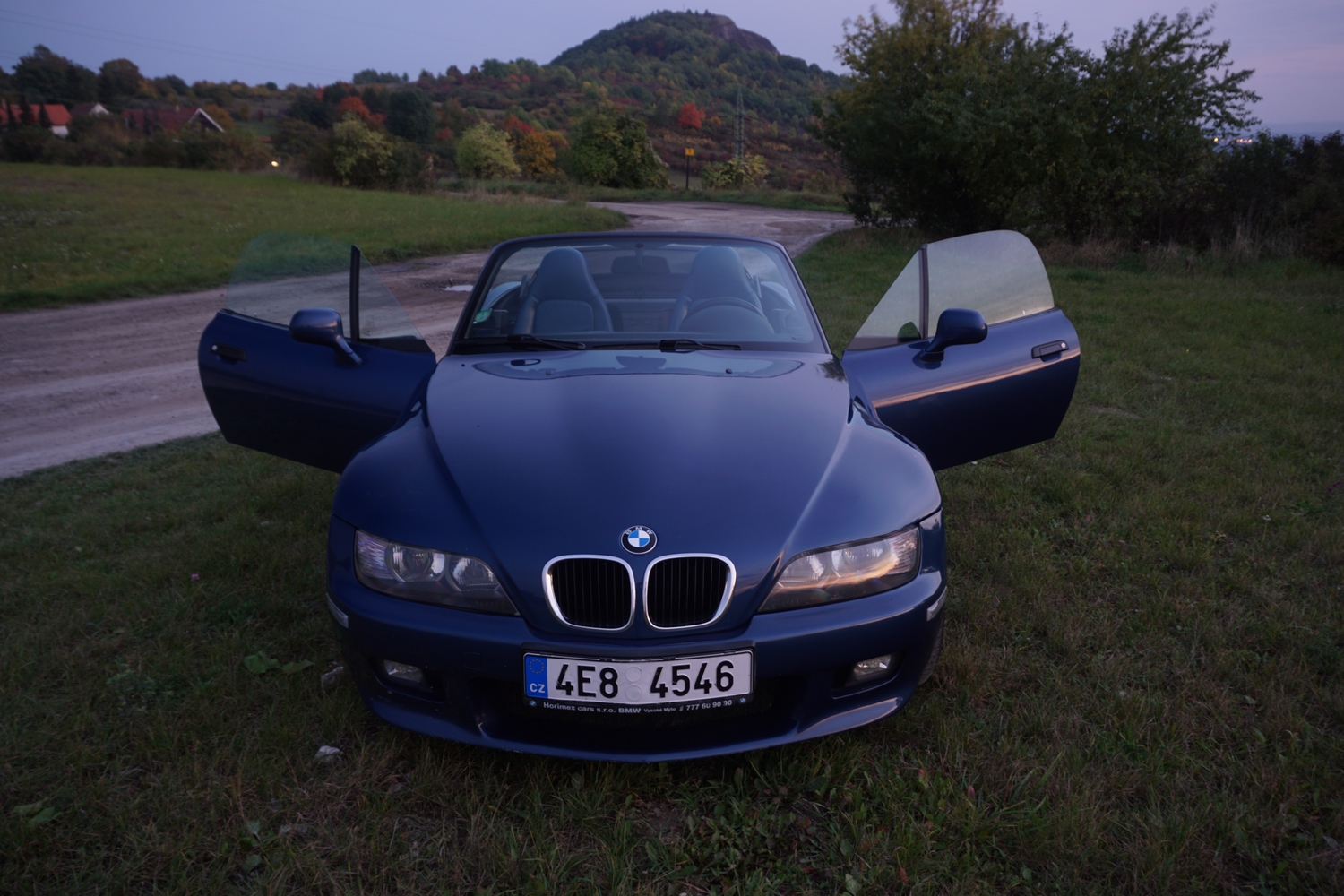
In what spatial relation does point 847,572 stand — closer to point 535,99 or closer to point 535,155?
point 535,155

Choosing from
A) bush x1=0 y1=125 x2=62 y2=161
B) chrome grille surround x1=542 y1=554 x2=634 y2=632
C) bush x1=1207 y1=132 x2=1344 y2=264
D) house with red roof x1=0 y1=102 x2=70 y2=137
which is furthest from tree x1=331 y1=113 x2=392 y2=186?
chrome grille surround x1=542 y1=554 x2=634 y2=632

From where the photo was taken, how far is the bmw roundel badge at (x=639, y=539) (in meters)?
1.80

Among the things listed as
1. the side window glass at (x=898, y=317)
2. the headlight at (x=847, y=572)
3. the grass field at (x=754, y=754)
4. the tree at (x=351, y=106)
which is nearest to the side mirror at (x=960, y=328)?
the side window glass at (x=898, y=317)

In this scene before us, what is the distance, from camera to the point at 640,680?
1768 millimetres

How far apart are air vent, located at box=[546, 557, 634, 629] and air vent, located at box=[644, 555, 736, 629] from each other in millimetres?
65

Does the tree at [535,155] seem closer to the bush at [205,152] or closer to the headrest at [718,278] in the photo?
the bush at [205,152]

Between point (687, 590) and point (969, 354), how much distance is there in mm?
1776

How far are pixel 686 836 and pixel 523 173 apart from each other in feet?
174

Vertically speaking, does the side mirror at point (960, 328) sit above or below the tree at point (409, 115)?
below

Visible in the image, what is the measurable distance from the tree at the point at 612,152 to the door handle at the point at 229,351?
132 feet

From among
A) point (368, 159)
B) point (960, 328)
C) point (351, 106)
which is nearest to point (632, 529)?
point (960, 328)

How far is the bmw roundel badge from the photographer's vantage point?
5.91ft

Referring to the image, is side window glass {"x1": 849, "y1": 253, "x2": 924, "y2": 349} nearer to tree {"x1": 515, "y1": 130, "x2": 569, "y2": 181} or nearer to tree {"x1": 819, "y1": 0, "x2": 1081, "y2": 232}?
tree {"x1": 819, "y1": 0, "x2": 1081, "y2": 232}

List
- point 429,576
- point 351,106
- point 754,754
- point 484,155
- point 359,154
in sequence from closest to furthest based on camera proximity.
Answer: point 429,576 → point 754,754 → point 359,154 → point 484,155 → point 351,106
